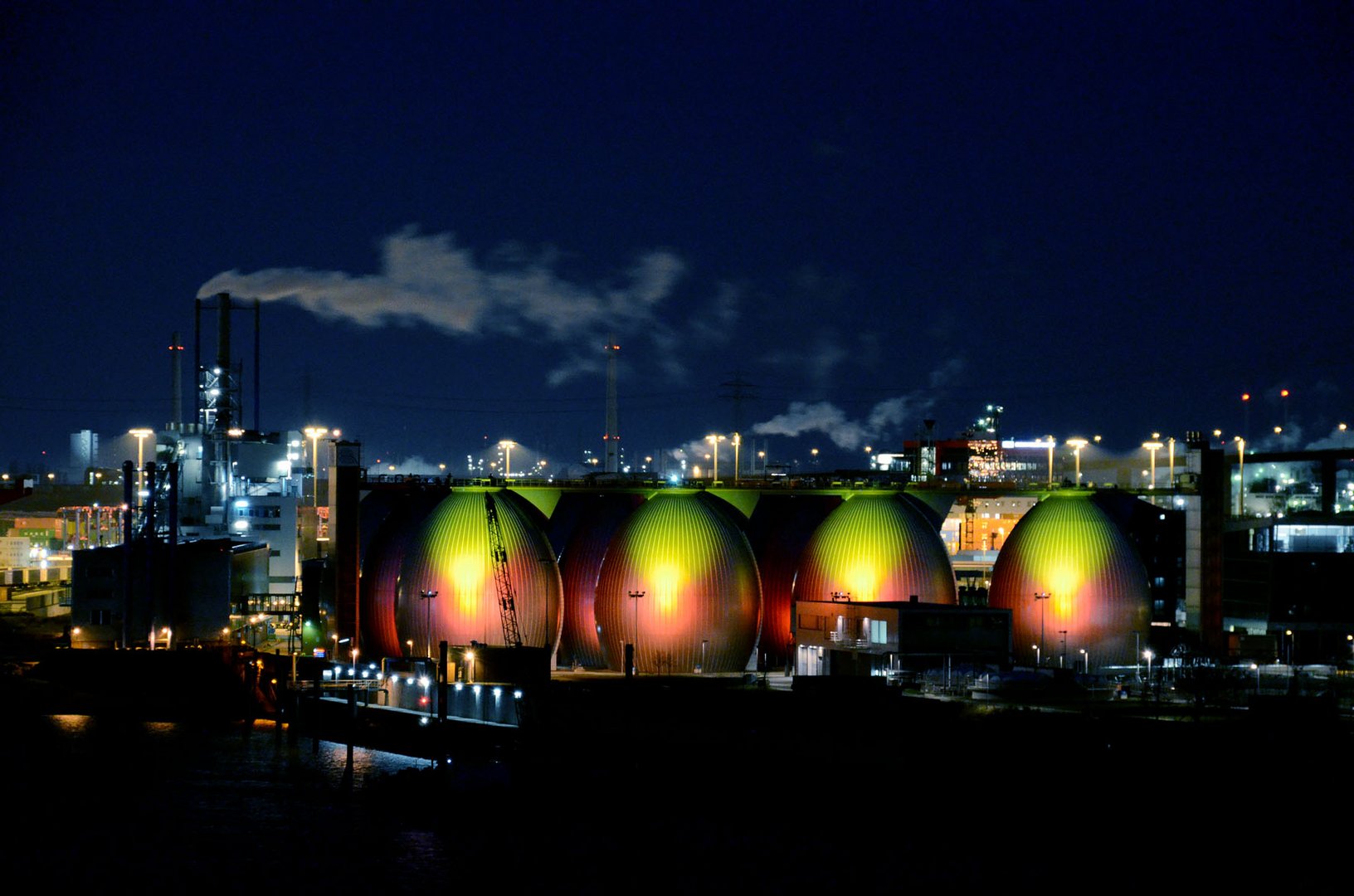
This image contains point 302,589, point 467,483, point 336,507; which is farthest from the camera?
point 302,589

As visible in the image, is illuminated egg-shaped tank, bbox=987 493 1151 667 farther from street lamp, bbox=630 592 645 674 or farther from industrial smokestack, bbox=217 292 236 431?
industrial smokestack, bbox=217 292 236 431

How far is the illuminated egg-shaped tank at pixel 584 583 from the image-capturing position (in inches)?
2041

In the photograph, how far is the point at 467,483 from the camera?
56750mm

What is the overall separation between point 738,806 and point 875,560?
14.6 m

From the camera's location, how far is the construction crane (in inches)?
1943

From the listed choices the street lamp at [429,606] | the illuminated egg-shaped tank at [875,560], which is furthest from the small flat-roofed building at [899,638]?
the street lamp at [429,606]

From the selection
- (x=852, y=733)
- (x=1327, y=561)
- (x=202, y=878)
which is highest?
(x=1327, y=561)

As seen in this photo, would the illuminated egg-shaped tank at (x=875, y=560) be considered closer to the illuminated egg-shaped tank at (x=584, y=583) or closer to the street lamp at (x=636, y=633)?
the street lamp at (x=636, y=633)

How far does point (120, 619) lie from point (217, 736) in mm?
10969

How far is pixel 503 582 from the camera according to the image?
164 feet

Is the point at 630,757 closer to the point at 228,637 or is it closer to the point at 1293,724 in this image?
the point at 1293,724

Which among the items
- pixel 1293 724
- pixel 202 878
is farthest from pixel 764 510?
pixel 202 878

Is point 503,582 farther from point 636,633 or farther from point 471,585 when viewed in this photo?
point 636,633

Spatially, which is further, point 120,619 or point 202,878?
point 120,619
